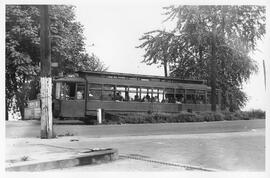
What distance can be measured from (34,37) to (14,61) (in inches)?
67.2

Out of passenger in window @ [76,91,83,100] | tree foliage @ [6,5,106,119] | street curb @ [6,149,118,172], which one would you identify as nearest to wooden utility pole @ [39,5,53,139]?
street curb @ [6,149,118,172]

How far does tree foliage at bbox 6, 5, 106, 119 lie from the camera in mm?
20000

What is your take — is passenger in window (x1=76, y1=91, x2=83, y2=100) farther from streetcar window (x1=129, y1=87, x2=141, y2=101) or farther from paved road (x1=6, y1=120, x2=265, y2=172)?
paved road (x1=6, y1=120, x2=265, y2=172)

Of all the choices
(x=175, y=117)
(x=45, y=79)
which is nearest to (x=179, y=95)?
(x=175, y=117)

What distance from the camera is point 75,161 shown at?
24.7 ft

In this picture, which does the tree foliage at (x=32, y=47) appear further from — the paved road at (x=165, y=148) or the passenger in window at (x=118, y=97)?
the paved road at (x=165, y=148)

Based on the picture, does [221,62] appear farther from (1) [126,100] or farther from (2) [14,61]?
(2) [14,61]

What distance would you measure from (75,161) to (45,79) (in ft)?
16.8

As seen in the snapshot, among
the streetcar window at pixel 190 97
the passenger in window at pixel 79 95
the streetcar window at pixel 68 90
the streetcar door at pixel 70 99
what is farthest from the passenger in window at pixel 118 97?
the streetcar window at pixel 190 97

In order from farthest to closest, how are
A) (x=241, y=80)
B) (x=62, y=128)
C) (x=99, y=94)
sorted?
(x=241, y=80) < (x=99, y=94) < (x=62, y=128)

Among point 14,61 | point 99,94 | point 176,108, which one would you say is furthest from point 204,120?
point 14,61

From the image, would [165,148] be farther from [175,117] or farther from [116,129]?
[175,117]

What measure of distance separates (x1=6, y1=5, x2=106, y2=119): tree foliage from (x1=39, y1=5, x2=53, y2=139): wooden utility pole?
518 centimetres

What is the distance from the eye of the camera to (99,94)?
1923cm
